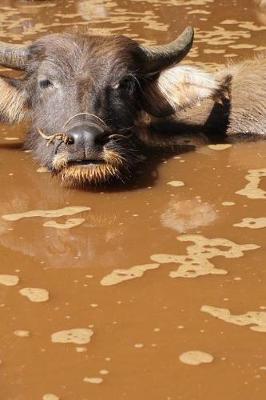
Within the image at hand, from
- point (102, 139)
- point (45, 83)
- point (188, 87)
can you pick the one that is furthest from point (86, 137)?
point (188, 87)

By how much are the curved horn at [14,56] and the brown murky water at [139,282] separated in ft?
1.84

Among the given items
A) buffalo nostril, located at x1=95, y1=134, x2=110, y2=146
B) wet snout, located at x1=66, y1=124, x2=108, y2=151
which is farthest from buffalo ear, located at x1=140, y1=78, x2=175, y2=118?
wet snout, located at x1=66, y1=124, x2=108, y2=151

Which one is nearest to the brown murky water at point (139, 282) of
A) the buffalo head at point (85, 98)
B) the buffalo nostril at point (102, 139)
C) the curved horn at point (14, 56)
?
the buffalo head at point (85, 98)

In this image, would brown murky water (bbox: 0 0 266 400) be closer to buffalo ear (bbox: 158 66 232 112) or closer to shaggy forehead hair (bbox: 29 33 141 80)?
buffalo ear (bbox: 158 66 232 112)

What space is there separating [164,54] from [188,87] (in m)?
0.26

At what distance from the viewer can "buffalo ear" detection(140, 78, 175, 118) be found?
6.35 metres

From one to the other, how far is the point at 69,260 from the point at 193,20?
608 centimetres

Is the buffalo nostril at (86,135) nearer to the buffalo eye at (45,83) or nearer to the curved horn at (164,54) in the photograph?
the buffalo eye at (45,83)

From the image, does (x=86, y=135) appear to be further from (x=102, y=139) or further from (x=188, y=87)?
(x=188, y=87)

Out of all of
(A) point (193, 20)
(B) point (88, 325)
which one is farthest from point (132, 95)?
(A) point (193, 20)

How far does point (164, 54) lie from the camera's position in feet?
20.9

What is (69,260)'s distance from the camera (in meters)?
4.53

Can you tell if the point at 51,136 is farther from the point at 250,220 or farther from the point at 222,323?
the point at 222,323

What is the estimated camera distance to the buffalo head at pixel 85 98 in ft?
17.7
